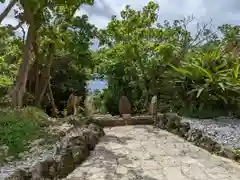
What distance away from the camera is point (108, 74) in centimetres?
830

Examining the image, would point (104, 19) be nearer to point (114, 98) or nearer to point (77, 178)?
point (114, 98)

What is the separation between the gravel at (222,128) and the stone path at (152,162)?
312 millimetres

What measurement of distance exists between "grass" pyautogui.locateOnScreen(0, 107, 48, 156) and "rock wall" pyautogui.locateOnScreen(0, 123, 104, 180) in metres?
0.44

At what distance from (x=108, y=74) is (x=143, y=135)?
3724mm

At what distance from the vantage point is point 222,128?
4363mm

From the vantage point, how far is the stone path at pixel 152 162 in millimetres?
2990

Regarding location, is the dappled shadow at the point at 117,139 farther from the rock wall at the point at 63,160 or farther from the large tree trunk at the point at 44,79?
the large tree trunk at the point at 44,79

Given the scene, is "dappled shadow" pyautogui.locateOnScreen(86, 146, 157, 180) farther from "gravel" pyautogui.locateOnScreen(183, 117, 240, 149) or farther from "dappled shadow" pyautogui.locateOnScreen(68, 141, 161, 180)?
"gravel" pyautogui.locateOnScreen(183, 117, 240, 149)

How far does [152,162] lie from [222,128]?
1.61 m

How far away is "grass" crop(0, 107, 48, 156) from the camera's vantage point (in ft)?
10.5

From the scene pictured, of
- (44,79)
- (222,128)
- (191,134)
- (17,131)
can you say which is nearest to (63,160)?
(17,131)

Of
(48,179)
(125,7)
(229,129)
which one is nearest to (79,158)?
(48,179)

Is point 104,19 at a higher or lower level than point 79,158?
higher

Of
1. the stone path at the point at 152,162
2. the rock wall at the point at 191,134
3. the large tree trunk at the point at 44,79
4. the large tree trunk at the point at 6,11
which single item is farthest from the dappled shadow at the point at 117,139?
the large tree trunk at the point at 44,79
